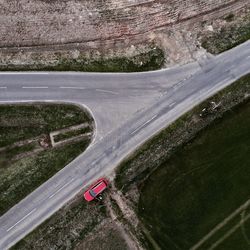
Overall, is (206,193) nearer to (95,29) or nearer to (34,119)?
Result: (34,119)

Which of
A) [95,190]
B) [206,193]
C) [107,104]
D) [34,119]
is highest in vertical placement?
[34,119]

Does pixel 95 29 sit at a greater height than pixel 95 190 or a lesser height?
greater

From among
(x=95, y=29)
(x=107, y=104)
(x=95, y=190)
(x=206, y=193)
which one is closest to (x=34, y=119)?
(x=107, y=104)

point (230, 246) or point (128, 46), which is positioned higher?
point (128, 46)

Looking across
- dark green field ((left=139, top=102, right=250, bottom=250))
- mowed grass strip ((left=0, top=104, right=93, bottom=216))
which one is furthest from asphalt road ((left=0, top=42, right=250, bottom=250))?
dark green field ((left=139, top=102, right=250, bottom=250))

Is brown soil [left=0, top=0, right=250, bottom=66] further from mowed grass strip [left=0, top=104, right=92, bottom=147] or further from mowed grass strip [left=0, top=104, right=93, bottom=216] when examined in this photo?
mowed grass strip [left=0, top=104, right=93, bottom=216]

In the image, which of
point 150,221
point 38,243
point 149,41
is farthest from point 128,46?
point 38,243

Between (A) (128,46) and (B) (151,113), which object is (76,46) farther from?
(B) (151,113)
